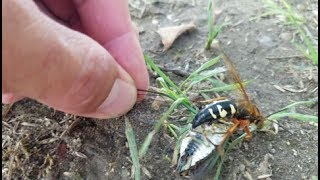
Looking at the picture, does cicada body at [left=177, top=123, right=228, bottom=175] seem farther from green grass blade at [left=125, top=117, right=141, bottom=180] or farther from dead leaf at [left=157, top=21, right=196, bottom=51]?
dead leaf at [left=157, top=21, right=196, bottom=51]

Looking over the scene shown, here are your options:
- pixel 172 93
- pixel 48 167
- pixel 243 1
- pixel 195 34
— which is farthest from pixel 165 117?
pixel 243 1

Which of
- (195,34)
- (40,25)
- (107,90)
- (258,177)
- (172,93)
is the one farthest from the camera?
(195,34)

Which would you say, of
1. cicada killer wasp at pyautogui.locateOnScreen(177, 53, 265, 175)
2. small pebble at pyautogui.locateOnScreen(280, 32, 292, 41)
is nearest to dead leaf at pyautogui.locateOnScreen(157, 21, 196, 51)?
small pebble at pyautogui.locateOnScreen(280, 32, 292, 41)

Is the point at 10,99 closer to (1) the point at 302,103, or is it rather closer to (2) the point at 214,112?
(2) the point at 214,112

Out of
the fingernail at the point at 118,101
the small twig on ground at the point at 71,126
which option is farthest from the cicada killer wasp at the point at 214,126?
the small twig on ground at the point at 71,126

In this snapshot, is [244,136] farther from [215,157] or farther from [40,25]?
[40,25]

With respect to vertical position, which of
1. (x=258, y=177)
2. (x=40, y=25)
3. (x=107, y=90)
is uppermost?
(x=40, y=25)

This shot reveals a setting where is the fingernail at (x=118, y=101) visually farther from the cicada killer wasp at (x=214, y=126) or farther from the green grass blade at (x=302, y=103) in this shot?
the green grass blade at (x=302, y=103)
